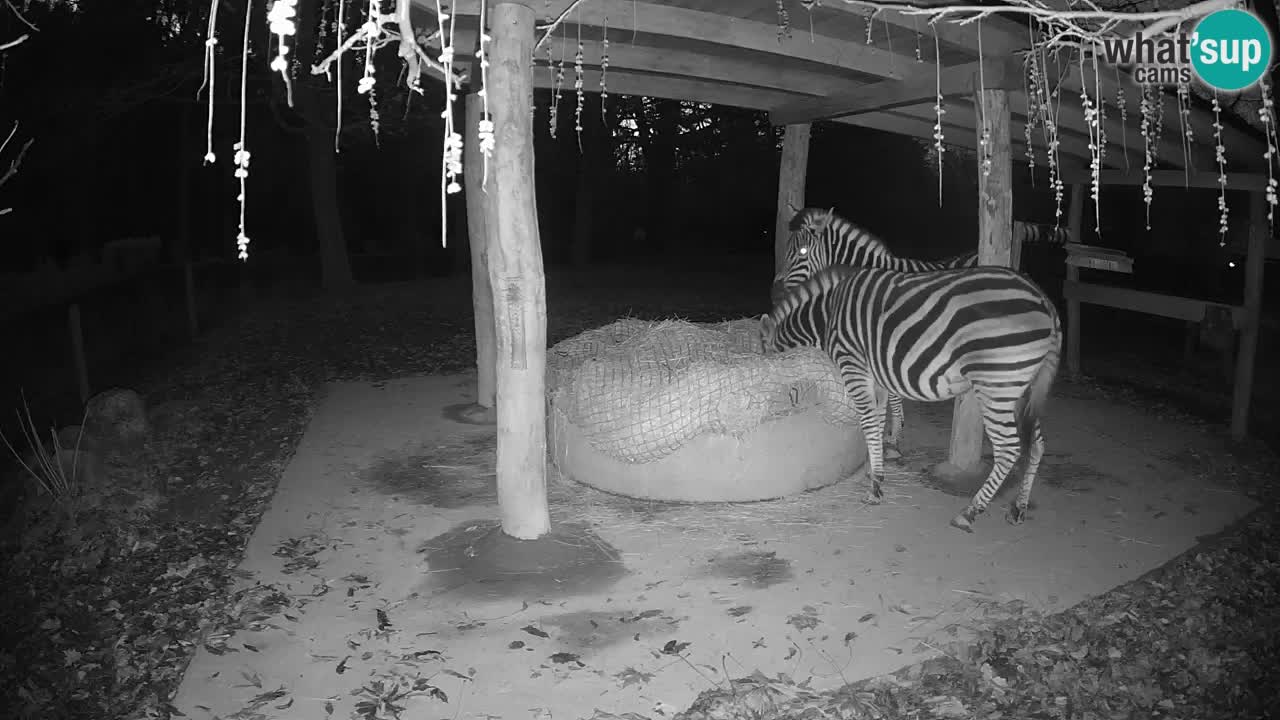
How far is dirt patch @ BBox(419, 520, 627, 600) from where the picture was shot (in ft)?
14.8

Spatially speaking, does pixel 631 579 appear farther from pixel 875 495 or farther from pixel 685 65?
pixel 685 65

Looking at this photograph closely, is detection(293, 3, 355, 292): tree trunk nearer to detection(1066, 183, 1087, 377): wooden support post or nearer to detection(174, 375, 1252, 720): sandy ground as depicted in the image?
detection(174, 375, 1252, 720): sandy ground

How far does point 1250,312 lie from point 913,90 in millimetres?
3401

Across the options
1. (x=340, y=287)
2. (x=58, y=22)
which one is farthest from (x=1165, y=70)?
(x=340, y=287)

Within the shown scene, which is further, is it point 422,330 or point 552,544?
point 422,330

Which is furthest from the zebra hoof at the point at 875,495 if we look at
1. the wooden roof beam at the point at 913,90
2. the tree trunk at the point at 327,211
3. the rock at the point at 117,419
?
the tree trunk at the point at 327,211

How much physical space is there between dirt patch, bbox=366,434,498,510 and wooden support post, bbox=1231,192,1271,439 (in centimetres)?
594

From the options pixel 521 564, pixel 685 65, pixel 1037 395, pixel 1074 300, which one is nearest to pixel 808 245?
pixel 685 65

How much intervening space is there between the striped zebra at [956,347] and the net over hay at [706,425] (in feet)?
0.90

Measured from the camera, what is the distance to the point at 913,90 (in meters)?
6.27

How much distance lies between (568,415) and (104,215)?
2085cm

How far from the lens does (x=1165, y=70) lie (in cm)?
501

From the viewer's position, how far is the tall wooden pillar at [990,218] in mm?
5867

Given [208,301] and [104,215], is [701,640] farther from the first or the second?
[104,215]
